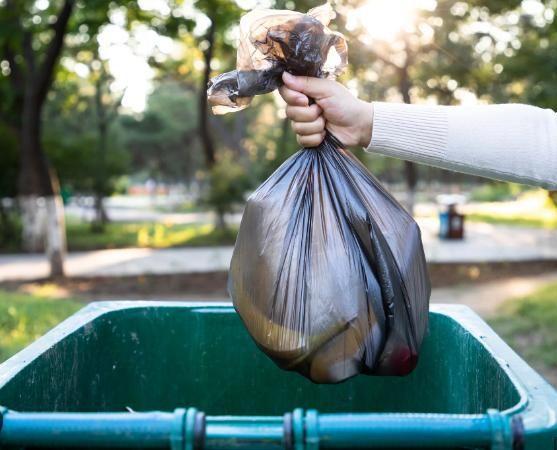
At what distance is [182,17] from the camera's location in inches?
400

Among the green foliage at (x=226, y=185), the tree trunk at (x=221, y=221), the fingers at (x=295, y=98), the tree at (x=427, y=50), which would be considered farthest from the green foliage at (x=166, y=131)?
the fingers at (x=295, y=98)

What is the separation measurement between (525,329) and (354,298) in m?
5.36

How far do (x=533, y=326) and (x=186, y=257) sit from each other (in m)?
7.87

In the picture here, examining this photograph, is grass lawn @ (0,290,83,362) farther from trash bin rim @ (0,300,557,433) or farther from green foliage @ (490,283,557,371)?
green foliage @ (490,283,557,371)

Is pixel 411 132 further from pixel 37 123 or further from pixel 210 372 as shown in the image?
pixel 37 123

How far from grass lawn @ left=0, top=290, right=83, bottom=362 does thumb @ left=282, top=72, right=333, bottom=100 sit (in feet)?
11.1

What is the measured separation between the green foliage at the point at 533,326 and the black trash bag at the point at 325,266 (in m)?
4.17

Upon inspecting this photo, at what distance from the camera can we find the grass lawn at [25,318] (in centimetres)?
477

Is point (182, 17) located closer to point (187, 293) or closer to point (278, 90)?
point (187, 293)

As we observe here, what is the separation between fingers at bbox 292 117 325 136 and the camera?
5.34 feet

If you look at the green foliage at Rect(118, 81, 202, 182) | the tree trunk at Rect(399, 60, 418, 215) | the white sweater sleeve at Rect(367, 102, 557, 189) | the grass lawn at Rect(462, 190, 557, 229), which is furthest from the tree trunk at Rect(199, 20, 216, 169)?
the green foliage at Rect(118, 81, 202, 182)

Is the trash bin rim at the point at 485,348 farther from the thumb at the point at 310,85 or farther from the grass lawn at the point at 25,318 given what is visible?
the grass lawn at the point at 25,318

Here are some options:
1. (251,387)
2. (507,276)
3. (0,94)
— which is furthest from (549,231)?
(251,387)

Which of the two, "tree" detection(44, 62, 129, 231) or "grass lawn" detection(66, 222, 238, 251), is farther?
"tree" detection(44, 62, 129, 231)
